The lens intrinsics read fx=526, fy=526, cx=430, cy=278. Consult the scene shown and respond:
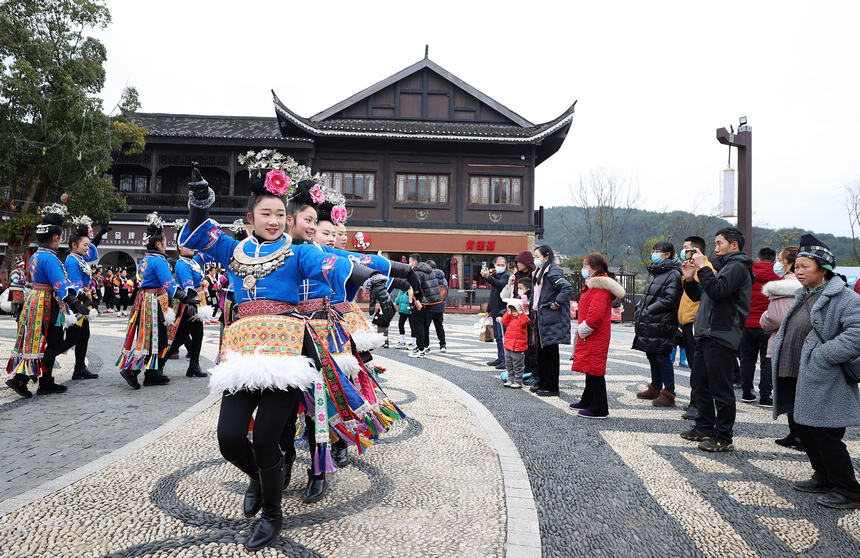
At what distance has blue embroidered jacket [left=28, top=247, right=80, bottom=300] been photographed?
18.9 ft

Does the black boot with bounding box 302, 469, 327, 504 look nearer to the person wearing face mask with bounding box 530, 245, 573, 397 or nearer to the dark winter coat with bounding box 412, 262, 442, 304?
the person wearing face mask with bounding box 530, 245, 573, 397

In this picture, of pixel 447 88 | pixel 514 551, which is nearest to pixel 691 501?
pixel 514 551

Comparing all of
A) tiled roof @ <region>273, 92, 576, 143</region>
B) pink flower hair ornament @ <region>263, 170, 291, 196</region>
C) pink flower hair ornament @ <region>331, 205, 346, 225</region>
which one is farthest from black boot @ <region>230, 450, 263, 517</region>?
tiled roof @ <region>273, 92, 576, 143</region>

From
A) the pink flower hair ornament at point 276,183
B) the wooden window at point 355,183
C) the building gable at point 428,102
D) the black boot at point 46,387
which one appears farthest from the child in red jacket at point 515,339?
the building gable at point 428,102

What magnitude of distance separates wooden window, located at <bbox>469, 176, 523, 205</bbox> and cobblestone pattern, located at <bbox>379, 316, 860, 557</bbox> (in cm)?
2006

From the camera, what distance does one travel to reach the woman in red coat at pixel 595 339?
5230mm

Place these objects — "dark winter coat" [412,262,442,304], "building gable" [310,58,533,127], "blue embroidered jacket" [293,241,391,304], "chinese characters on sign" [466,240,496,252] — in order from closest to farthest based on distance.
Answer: "blue embroidered jacket" [293,241,391,304] < "dark winter coat" [412,262,442,304] < "chinese characters on sign" [466,240,496,252] < "building gable" [310,58,533,127]

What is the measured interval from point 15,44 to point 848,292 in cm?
1975

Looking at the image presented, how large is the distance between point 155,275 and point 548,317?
4.91 m

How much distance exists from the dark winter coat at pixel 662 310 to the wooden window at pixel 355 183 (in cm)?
2050

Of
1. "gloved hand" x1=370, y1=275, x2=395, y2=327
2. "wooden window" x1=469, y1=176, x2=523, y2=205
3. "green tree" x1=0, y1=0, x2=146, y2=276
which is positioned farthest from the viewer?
"wooden window" x1=469, y1=176, x2=523, y2=205

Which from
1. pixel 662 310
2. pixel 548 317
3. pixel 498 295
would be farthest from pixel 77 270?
pixel 662 310

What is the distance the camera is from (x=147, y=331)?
6.42 meters

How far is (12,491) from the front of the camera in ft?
10.4
